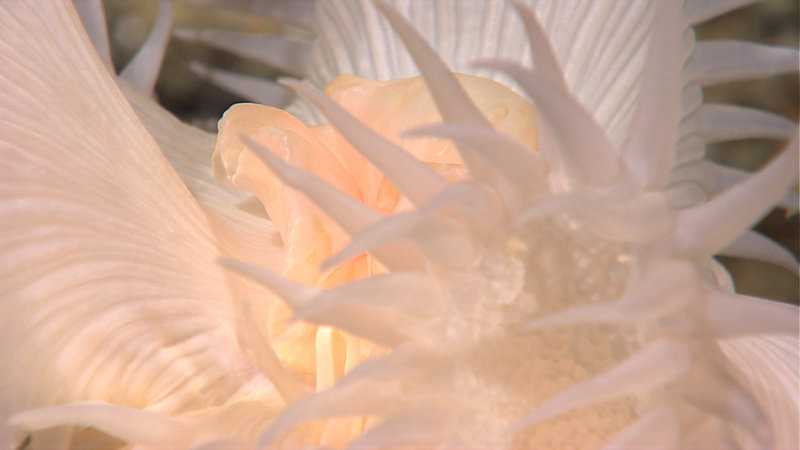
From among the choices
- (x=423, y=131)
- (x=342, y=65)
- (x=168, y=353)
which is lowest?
(x=168, y=353)

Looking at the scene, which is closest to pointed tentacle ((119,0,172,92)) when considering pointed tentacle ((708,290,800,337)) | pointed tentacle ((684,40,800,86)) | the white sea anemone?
the white sea anemone

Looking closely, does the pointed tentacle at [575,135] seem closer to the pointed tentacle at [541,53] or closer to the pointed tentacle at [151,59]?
the pointed tentacle at [541,53]

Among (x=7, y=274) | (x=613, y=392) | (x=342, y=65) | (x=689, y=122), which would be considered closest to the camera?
(x=613, y=392)

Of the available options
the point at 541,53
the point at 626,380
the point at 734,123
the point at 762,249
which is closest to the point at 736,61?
the point at 734,123

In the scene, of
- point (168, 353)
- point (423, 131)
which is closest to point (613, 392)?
point (423, 131)

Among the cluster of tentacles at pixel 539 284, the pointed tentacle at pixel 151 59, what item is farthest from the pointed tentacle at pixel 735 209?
the pointed tentacle at pixel 151 59

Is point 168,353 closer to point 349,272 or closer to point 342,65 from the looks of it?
point 349,272

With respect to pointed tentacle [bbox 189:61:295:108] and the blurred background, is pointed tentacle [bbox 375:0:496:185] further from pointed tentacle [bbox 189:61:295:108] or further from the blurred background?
the blurred background
